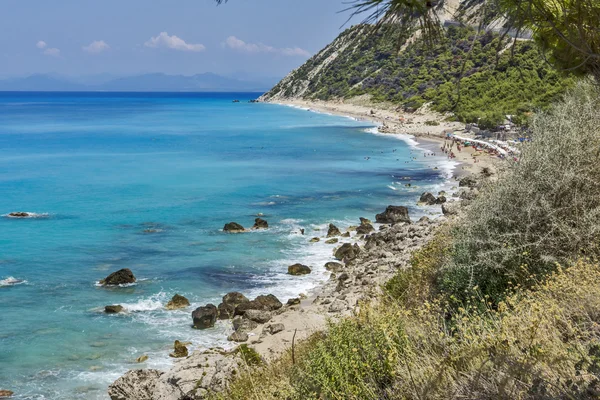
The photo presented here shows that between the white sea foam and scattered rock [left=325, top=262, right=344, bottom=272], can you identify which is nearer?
the white sea foam

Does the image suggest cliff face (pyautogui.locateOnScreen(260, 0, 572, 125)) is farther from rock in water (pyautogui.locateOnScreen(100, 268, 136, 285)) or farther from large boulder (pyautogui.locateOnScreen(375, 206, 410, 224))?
rock in water (pyautogui.locateOnScreen(100, 268, 136, 285))

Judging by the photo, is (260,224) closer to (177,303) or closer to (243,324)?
(177,303)

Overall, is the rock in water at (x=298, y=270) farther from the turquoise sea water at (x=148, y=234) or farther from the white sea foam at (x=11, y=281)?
the white sea foam at (x=11, y=281)

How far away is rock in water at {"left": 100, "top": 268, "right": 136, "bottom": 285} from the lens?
753 inches

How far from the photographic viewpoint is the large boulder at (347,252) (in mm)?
21116

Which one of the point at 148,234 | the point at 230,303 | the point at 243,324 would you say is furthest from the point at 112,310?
the point at 148,234

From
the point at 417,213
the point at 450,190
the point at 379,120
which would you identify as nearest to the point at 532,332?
the point at 417,213

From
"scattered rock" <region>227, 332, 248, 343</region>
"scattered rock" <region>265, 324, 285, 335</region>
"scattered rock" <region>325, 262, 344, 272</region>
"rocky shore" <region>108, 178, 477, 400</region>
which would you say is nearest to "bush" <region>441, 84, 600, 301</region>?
"rocky shore" <region>108, 178, 477, 400</region>

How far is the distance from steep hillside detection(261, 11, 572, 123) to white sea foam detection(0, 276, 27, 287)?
14668 mm

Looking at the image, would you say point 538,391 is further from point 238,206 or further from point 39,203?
point 39,203

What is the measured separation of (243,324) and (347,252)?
293 inches

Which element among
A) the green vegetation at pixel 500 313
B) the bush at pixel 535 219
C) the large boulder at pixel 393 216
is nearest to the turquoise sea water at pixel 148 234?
the large boulder at pixel 393 216

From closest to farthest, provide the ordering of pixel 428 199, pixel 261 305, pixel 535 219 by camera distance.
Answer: pixel 535 219 → pixel 261 305 → pixel 428 199

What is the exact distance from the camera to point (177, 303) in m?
17.1
